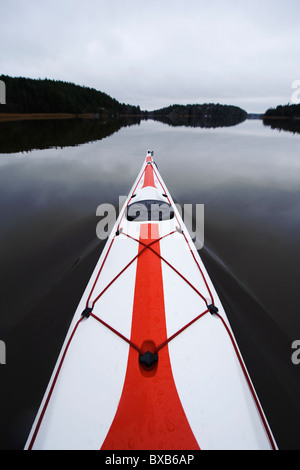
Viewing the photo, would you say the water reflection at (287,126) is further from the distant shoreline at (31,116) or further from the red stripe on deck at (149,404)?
the distant shoreline at (31,116)

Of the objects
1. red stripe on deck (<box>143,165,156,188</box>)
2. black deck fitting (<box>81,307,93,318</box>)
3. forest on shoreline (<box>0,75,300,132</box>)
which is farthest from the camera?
forest on shoreline (<box>0,75,300,132</box>)

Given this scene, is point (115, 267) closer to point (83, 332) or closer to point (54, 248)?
point (83, 332)

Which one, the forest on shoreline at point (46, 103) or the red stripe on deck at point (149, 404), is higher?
the forest on shoreline at point (46, 103)

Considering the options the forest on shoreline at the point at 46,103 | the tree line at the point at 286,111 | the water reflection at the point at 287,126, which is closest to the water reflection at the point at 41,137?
the forest on shoreline at the point at 46,103

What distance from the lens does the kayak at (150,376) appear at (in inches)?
67.3

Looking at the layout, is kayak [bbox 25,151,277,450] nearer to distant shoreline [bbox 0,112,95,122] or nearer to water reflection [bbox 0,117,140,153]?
water reflection [bbox 0,117,140,153]

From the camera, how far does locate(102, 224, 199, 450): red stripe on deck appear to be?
165cm

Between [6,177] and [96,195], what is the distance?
232 inches

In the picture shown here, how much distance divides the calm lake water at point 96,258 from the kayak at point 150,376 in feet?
4.02

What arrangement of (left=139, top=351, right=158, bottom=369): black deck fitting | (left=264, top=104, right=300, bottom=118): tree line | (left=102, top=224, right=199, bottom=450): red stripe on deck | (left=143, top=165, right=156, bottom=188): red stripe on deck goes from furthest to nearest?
(left=264, top=104, right=300, bottom=118): tree line → (left=143, top=165, right=156, bottom=188): red stripe on deck → (left=139, top=351, right=158, bottom=369): black deck fitting → (left=102, top=224, right=199, bottom=450): red stripe on deck

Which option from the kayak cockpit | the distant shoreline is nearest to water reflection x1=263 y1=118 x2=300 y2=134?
the kayak cockpit

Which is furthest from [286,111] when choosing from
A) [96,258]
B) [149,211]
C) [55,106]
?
[96,258]

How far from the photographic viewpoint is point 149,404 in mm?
1792

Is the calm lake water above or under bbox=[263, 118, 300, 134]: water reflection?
under
